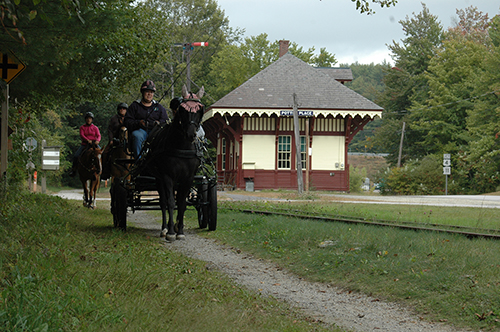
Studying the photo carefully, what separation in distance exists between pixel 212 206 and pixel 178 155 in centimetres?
218

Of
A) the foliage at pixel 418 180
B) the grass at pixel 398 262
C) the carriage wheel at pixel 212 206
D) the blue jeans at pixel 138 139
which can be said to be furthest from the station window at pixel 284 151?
the blue jeans at pixel 138 139

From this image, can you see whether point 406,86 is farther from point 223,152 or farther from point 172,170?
point 172,170

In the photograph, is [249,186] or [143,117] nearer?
[143,117]

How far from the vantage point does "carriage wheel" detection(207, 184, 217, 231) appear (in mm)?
11875

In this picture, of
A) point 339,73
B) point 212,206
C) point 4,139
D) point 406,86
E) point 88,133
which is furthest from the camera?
Result: point 406,86

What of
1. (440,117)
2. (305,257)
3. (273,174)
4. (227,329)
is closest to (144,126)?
(305,257)

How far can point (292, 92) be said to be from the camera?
40.1 meters

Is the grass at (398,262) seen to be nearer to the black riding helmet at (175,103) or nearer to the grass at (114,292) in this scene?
the grass at (114,292)

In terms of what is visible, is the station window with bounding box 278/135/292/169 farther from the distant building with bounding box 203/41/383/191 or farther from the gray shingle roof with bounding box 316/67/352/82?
the gray shingle roof with bounding box 316/67/352/82

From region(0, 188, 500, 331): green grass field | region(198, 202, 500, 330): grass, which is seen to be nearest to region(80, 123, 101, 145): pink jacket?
region(0, 188, 500, 331): green grass field

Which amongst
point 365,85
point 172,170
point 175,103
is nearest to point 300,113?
point 175,103

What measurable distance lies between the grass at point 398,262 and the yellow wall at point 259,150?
2662cm

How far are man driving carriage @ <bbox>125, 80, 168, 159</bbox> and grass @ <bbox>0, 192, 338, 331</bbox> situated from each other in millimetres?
2720

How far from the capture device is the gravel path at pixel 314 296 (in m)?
5.96
